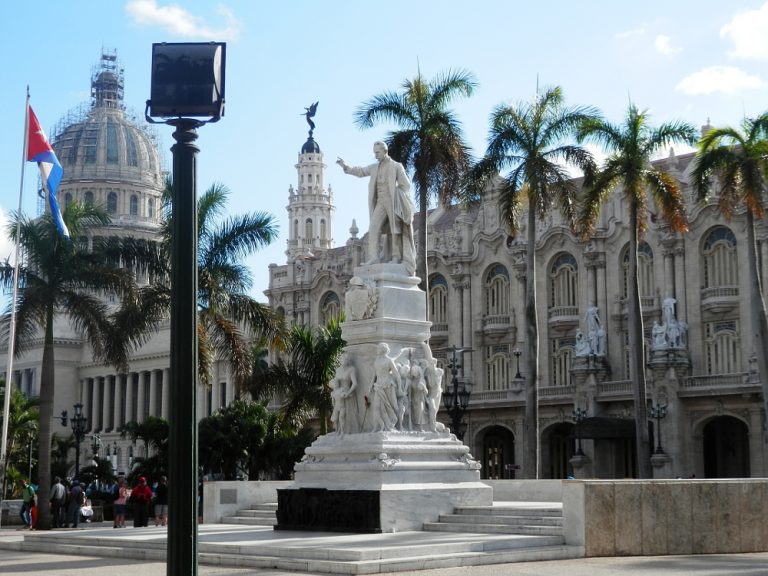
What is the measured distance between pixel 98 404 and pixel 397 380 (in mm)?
96159

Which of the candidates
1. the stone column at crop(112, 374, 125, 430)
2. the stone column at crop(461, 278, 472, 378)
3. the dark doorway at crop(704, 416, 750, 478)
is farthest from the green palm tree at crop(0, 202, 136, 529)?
the stone column at crop(112, 374, 125, 430)

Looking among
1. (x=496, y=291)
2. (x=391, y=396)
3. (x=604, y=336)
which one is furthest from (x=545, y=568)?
(x=496, y=291)

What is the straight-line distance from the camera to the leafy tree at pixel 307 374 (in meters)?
41.1

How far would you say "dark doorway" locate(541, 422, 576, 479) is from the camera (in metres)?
63.8

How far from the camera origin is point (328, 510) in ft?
71.1

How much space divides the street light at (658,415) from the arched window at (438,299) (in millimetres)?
17873

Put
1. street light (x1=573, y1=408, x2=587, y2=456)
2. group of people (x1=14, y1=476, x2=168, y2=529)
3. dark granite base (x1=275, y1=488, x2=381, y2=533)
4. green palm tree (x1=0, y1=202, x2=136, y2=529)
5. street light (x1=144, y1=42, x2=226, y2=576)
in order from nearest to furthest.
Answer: street light (x1=144, y1=42, x2=226, y2=576) < dark granite base (x1=275, y1=488, x2=381, y2=533) < group of people (x1=14, y1=476, x2=168, y2=529) < green palm tree (x1=0, y1=202, x2=136, y2=529) < street light (x1=573, y1=408, x2=587, y2=456)

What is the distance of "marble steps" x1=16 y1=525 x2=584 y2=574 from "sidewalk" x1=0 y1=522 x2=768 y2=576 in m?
0.24

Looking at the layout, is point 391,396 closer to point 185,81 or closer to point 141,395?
point 185,81

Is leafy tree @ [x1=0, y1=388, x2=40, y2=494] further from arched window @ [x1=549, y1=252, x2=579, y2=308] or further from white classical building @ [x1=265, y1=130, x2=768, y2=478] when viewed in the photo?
arched window @ [x1=549, y1=252, x2=579, y2=308]

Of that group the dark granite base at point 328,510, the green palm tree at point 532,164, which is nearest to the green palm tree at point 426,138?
the green palm tree at point 532,164

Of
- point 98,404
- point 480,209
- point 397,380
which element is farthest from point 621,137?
point 98,404

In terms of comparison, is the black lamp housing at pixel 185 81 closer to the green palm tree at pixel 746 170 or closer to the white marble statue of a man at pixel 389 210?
the white marble statue of a man at pixel 389 210

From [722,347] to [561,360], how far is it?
9.91 m
